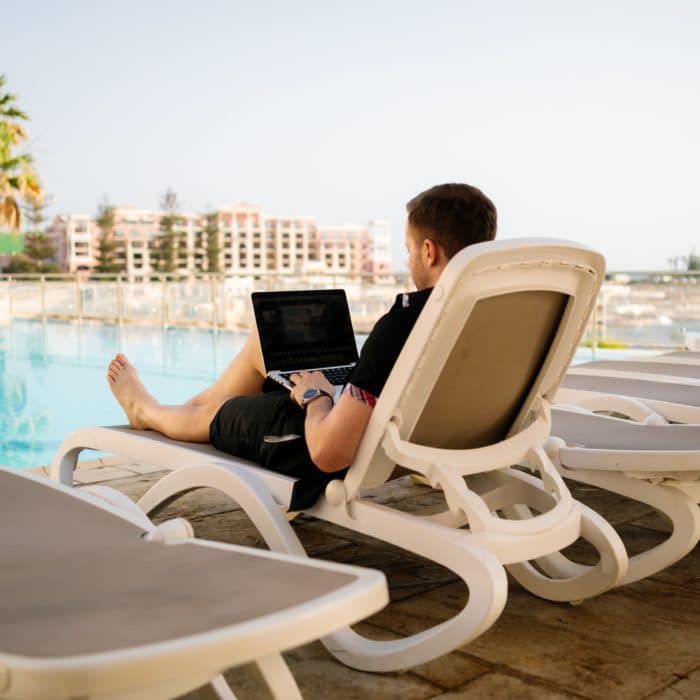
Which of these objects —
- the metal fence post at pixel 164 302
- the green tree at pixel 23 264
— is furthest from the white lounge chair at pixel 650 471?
the green tree at pixel 23 264

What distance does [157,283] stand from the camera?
45.4ft

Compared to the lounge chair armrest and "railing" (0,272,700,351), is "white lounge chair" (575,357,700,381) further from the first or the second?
"railing" (0,272,700,351)

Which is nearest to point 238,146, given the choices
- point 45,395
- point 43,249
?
point 43,249

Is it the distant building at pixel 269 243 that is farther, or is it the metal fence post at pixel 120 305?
the distant building at pixel 269 243

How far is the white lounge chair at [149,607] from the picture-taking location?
1.08 meters

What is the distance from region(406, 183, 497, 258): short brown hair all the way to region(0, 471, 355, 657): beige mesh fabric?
0.99 meters

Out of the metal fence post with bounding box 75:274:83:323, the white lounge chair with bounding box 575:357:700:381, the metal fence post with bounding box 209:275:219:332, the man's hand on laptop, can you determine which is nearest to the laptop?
the man's hand on laptop

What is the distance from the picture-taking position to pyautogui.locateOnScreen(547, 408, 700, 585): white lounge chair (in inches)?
97.2

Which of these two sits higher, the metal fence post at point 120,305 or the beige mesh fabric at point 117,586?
the beige mesh fabric at point 117,586

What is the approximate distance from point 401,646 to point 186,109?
53184 millimetres

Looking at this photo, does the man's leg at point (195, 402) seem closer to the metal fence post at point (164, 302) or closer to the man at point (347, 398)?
the man at point (347, 398)

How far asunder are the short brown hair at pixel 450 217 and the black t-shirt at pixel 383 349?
7.5 inches

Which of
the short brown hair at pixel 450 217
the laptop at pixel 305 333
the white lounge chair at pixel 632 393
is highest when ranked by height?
the short brown hair at pixel 450 217

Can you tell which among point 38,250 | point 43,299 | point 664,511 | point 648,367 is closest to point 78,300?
point 43,299
